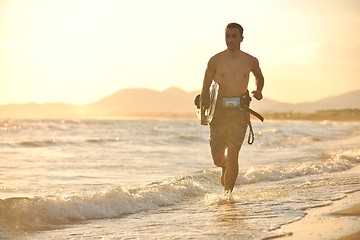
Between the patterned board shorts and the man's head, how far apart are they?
0.82m

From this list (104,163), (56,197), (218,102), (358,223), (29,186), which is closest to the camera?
(358,223)

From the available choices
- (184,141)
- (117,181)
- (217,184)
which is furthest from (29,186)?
(184,141)

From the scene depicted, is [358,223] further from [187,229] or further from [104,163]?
[104,163]

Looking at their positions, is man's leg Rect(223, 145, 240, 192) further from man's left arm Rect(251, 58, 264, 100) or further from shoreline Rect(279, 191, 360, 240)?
shoreline Rect(279, 191, 360, 240)

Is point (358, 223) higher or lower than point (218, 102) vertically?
lower

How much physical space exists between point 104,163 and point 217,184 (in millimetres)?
4176

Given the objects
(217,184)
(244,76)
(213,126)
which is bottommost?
(217,184)

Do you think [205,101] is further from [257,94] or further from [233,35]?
[233,35]

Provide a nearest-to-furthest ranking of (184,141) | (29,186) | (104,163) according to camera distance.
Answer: (29,186)
(104,163)
(184,141)

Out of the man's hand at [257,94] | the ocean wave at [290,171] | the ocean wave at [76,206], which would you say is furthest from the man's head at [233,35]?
the ocean wave at [290,171]

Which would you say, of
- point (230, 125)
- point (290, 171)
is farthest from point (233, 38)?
point (290, 171)

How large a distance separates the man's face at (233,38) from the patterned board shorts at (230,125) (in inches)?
32.1

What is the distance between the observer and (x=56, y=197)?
7480 millimetres

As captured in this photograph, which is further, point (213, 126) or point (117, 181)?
point (117, 181)
